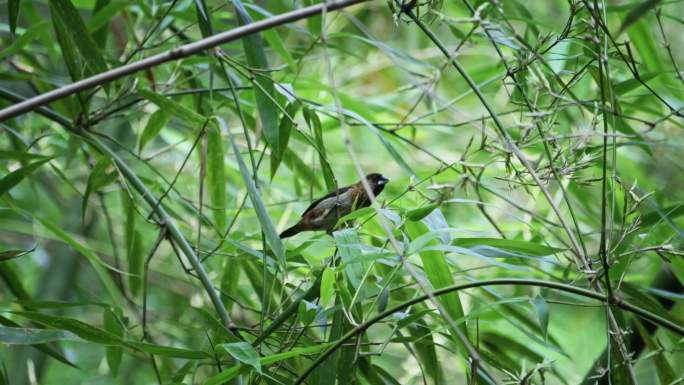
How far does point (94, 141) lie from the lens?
6.31 feet

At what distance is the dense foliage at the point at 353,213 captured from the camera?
4.69 ft

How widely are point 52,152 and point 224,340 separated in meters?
1.67

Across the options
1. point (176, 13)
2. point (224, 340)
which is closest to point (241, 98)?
point (176, 13)

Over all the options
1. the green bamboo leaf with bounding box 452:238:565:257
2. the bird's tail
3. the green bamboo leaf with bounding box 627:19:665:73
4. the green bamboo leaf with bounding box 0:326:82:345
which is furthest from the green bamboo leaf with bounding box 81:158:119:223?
the green bamboo leaf with bounding box 627:19:665:73

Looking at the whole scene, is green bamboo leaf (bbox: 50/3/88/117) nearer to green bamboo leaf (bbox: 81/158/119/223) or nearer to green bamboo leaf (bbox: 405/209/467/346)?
green bamboo leaf (bbox: 81/158/119/223)

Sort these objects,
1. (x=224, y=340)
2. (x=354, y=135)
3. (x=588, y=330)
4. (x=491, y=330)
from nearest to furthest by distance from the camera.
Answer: (x=224, y=340) → (x=491, y=330) → (x=588, y=330) → (x=354, y=135)

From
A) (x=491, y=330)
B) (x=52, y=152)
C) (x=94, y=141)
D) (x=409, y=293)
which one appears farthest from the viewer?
(x=52, y=152)

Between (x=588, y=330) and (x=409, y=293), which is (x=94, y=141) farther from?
(x=588, y=330)

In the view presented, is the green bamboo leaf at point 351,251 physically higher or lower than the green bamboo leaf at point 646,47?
lower

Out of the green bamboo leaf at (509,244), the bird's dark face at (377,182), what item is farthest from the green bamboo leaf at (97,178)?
the bird's dark face at (377,182)

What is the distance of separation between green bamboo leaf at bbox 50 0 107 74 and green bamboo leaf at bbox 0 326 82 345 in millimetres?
614

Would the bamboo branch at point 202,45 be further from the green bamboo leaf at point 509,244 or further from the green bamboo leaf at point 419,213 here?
the green bamboo leaf at point 509,244

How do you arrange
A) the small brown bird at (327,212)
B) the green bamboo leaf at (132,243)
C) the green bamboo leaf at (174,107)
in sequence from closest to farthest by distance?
the green bamboo leaf at (174,107), the green bamboo leaf at (132,243), the small brown bird at (327,212)

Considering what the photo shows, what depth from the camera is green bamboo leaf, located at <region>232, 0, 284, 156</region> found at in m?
1.70
